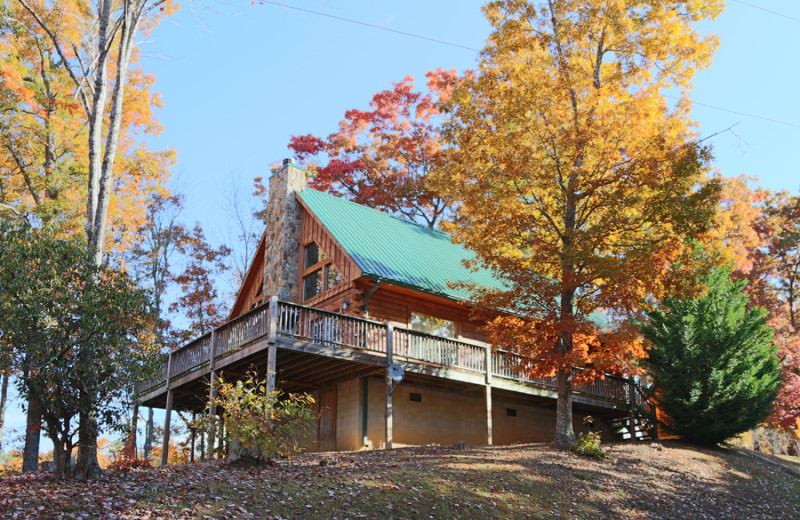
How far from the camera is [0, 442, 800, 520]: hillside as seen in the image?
9023 mm

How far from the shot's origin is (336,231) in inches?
834

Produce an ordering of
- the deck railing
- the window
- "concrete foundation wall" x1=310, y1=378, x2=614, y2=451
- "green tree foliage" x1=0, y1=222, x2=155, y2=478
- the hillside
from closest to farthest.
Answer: the hillside, "green tree foliage" x1=0, y1=222, x2=155, y2=478, the deck railing, "concrete foundation wall" x1=310, y1=378, x2=614, y2=451, the window

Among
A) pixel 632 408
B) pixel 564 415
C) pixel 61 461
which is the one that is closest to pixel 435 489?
pixel 61 461

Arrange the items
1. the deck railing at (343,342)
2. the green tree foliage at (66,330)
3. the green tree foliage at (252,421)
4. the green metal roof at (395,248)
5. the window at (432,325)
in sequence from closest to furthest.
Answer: the green tree foliage at (66,330) < the green tree foliage at (252,421) < the deck railing at (343,342) < the green metal roof at (395,248) < the window at (432,325)

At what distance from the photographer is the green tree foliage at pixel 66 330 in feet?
35.1

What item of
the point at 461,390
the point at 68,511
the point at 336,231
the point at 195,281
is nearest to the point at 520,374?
the point at 461,390

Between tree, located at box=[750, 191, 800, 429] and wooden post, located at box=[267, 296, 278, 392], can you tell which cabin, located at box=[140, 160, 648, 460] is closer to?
wooden post, located at box=[267, 296, 278, 392]

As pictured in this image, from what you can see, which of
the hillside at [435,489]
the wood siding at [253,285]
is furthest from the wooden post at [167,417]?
the hillside at [435,489]

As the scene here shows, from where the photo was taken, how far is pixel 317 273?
22.2 metres

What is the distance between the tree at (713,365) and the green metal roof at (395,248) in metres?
5.38

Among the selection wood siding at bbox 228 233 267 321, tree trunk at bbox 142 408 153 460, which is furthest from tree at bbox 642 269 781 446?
tree trunk at bbox 142 408 153 460

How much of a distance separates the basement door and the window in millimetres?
3121

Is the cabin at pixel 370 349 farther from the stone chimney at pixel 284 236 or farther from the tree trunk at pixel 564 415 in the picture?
the tree trunk at pixel 564 415

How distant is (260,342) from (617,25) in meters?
11.6
